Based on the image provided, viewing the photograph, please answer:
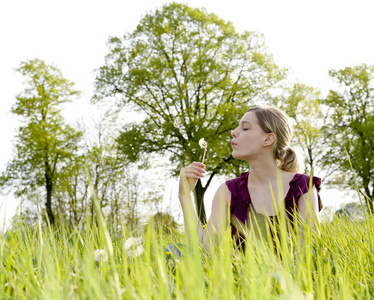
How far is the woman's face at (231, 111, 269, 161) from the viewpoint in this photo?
3.54m

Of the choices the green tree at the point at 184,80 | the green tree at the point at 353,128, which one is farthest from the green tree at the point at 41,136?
the green tree at the point at 353,128

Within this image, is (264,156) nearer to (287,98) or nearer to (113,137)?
(113,137)

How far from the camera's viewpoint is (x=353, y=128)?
23.9 metres

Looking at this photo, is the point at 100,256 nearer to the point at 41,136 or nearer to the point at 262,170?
the point at 262,170

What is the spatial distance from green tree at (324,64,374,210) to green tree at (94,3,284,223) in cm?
528

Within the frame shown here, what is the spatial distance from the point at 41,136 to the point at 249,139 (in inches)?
690

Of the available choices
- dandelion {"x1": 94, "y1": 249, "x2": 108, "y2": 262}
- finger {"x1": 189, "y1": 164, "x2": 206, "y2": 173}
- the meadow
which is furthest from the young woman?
dandelion {"x1": 94, "y1": 249, "x2": 108, "y2": 262}

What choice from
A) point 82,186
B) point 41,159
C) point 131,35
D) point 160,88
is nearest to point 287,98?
point 160,88

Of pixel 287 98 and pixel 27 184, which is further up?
pixel 287 98

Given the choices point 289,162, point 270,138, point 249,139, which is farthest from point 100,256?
point 289,162

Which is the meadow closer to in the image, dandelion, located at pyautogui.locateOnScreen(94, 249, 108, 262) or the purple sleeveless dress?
dandelion, located at pyautogui.locateOnScreen(94, 249, 108, 262)

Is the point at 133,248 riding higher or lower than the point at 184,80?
lower

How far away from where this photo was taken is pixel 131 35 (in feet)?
70.6

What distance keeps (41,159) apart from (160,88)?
6.79 m
